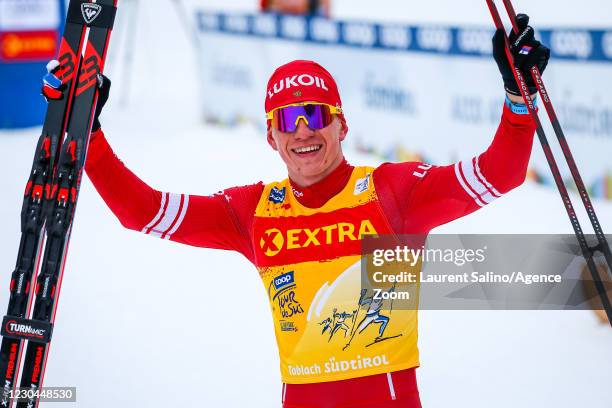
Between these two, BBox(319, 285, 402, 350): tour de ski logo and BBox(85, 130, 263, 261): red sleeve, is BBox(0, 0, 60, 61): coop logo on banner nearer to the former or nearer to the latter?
BBox(85, 130, 263, 261): red sleeve

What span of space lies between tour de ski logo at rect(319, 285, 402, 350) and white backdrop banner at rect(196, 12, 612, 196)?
4875 millimetres

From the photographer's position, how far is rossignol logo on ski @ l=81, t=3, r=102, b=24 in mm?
3115

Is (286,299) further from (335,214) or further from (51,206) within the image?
(51,206)

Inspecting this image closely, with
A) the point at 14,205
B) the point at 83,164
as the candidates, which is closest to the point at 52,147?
the point at 83,164

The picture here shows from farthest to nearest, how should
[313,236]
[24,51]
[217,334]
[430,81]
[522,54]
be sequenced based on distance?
[24,51] < [430,81] < [217,334] < [313,236] < [522,54]

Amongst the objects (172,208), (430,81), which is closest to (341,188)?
(172,208)

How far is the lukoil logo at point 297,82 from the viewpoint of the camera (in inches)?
116

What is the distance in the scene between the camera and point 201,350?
17.2 ft

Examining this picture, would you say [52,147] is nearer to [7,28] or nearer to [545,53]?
[545,53]

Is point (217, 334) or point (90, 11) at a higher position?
point (90, 11)

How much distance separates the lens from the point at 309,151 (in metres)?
2.91

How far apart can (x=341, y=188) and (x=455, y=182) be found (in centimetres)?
38

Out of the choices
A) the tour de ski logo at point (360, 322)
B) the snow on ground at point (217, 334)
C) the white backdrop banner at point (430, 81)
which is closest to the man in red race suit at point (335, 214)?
the tour de ski logo at point (360, 322)

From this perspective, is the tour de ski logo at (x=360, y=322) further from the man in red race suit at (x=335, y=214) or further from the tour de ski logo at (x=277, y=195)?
the tour de ski logo at (x=277, y=195)
